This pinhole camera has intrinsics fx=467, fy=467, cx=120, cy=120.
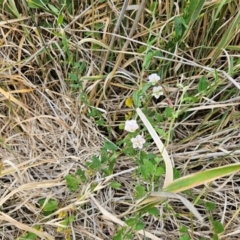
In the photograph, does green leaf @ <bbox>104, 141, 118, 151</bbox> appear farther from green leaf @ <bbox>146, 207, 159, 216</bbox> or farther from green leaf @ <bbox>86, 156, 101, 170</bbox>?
green leaf @ <bbox>146, 207, 159, 216</bbox>

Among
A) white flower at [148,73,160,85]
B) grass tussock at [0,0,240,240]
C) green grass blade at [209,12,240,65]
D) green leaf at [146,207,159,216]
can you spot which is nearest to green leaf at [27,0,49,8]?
grass tussock at [0,0,240,240]

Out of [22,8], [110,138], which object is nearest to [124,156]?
[110,138]

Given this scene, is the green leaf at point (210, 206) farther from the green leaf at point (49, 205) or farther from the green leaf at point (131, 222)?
the green leaf at point (49, 205)

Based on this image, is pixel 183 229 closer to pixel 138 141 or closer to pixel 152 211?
pixel 152 211

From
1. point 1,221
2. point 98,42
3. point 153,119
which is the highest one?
point 98,42

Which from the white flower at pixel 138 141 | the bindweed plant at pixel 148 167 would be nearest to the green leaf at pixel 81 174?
the bindweed plant at pixel 148 167

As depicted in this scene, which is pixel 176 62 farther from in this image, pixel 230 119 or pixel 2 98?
pixel 2 98
